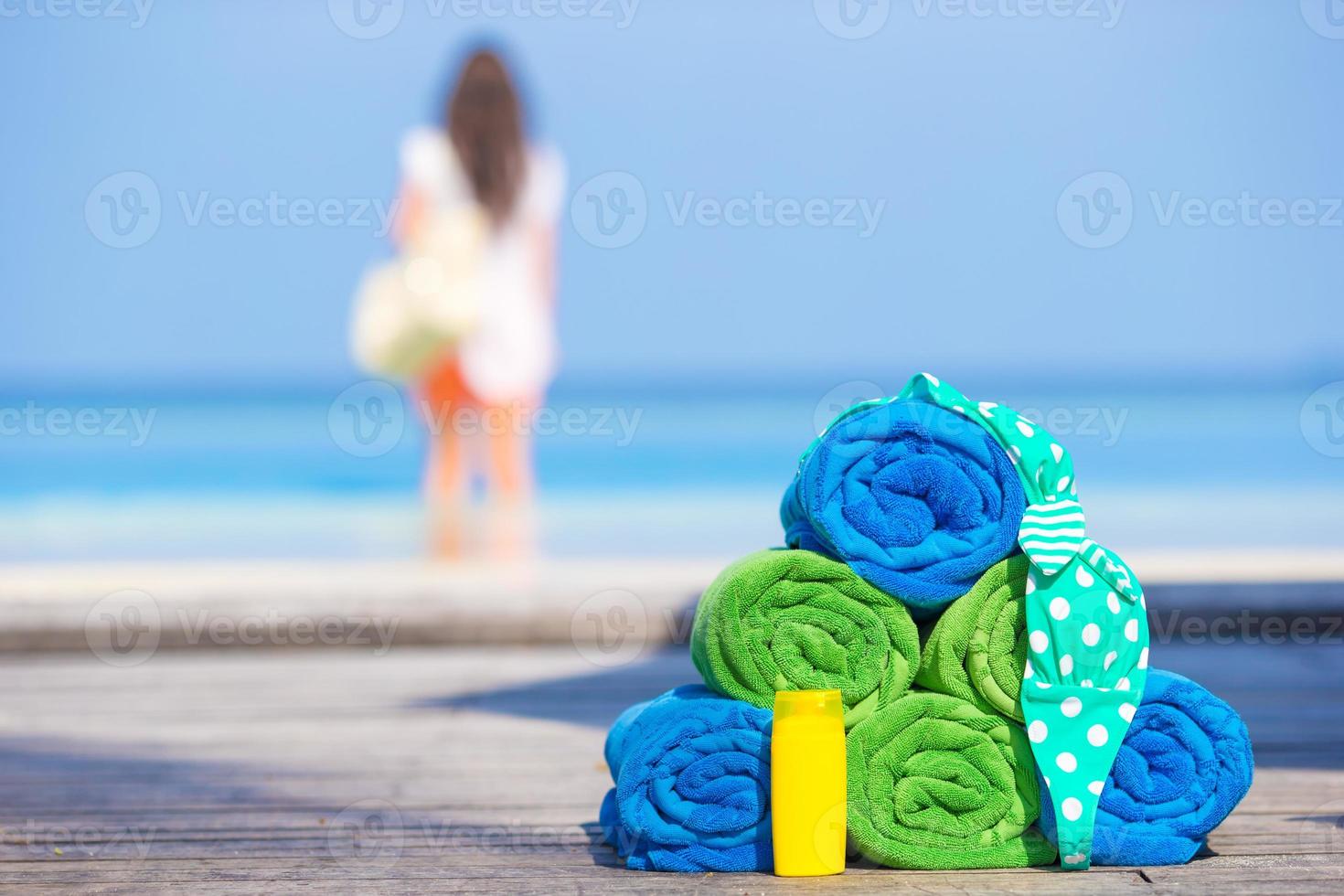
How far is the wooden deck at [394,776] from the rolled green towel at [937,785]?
1.4 inches

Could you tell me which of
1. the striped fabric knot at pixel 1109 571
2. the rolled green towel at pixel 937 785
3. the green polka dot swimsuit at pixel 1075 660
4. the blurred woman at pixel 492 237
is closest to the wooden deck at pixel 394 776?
the rolled green towel at pixel 937 785

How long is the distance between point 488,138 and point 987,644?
16.7 feet

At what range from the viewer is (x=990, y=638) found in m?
1.92

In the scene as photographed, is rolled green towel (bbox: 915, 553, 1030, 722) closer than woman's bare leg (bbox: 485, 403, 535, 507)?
Yes

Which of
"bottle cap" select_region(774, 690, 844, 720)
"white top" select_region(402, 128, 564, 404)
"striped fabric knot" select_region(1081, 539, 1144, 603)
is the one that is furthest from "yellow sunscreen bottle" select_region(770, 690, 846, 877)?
"white top" select_region(402, 128, 564, 404)

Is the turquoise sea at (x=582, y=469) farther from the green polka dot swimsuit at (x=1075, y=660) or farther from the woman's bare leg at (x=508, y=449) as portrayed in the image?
the green polka dot swimsuit at (x=1075, y=660)

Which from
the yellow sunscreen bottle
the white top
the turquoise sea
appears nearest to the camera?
the yellow sunscreen bottle

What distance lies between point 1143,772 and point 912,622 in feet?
1.34

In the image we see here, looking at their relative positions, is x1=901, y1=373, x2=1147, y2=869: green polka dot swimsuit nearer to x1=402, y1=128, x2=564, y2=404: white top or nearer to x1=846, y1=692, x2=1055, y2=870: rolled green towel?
x1=846, y1=692, x2=1055, y2=870: rolled green towel

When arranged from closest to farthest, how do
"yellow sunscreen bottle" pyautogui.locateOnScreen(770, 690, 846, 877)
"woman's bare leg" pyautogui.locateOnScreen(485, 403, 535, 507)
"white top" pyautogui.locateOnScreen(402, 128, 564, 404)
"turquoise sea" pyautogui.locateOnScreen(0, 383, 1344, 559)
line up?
1. "yellow sunscreen bottle" pyautogui.locateOnScreen(770, 690, 846, 877)
2. "white top" pyautogui.locateOnScreen(402, 128, 564, 404)
3. "woman's bare leg" pyautogui.locateOnScreen(485, 403, 535, 507)
4. "turquoise sea" pyautogui.locateOnScreen(0, 383, 1344, 559)

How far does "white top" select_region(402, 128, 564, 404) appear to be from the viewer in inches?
250

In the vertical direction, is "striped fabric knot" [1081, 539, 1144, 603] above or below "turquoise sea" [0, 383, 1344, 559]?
below

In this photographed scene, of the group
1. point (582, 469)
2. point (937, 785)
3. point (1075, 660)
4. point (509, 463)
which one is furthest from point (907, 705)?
point (582, 469)

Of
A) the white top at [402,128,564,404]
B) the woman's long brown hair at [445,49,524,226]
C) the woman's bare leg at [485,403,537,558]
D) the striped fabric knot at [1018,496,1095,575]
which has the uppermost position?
the woman's long brown hair at [445,49,524,226]
